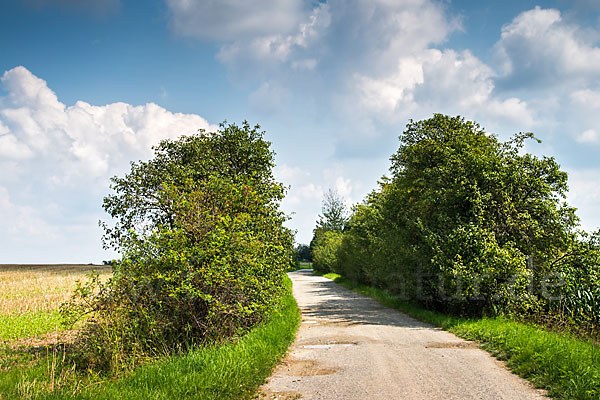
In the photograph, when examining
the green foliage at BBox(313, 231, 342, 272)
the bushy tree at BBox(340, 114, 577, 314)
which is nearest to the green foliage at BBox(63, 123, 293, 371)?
the bushy tree at BBox(340, 114, 577, 314)

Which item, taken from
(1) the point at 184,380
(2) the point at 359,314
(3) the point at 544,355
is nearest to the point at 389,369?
(3) the point at 544,355

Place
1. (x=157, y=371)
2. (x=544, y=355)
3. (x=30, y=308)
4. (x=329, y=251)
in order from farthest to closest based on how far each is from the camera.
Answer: (x=329, y=251) < (x=30, y=308) < (x=544, y=355) < (x=157, y=371)

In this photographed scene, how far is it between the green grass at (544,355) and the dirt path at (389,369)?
1.05 ft

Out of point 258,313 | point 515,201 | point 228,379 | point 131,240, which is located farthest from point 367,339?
point 515,201

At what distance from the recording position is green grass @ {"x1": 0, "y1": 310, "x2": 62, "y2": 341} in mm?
13797

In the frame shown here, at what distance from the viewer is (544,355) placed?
311 inches

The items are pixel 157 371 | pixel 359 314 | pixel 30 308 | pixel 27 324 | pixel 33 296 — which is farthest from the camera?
pixel 33 296

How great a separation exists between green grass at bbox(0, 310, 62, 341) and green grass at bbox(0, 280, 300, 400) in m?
5.48

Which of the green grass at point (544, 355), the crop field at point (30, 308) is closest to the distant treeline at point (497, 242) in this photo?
the green grass at point (544, 355)

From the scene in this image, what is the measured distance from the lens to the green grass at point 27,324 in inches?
543

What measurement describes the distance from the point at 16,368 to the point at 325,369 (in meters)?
6.56

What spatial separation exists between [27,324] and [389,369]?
43.3 ft

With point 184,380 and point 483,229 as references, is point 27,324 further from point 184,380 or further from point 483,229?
point 483,229

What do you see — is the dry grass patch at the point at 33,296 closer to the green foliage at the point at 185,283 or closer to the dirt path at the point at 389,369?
the green foliage at the point at 185,283
